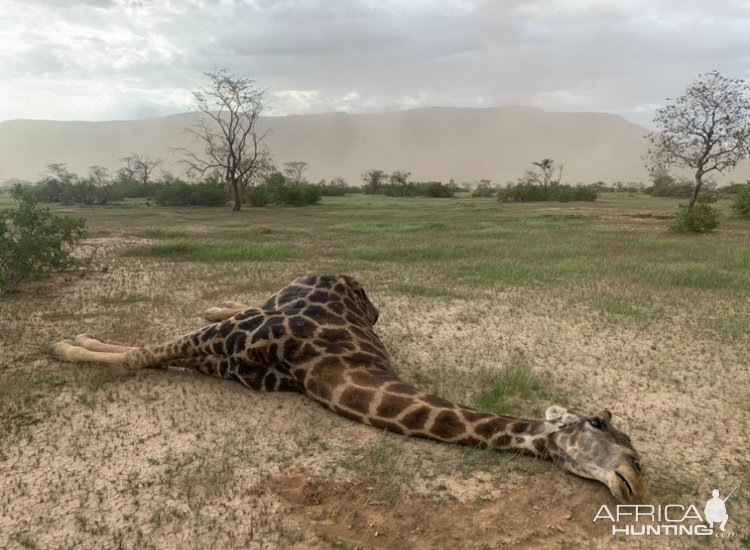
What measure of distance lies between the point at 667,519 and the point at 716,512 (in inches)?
11.7

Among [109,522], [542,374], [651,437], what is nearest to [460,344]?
[542,374]

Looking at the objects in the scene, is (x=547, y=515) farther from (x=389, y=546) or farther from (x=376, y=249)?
(x=376, y=249)

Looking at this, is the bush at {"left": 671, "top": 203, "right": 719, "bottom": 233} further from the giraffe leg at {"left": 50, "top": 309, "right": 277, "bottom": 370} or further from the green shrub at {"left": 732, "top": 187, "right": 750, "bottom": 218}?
the giraffe leg at {"left": 50, "top": 309, "right": 277, "bottom": 370}

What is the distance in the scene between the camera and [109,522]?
283 centimetres

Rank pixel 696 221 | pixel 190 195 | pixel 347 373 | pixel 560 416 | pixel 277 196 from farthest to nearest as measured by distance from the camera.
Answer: pixel 277 196 < pixel 190 195 < pixel 696 221 < pixel 347 373 < pixel 560 416

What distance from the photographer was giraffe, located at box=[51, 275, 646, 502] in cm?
317

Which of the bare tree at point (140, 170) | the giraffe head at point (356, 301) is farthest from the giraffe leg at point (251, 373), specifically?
the bare tree at point (140, 170)

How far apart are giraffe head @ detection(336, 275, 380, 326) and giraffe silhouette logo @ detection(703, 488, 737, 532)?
296cm

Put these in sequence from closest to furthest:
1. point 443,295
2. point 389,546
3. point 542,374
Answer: point 389,546 < point 542,374 < point 443,295

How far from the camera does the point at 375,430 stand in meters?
3.75

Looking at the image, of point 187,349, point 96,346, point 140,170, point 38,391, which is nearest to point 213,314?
point 96,346

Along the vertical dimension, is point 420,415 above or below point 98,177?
below

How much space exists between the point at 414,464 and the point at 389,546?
725 millimetres

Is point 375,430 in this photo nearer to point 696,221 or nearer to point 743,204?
point 696,221
